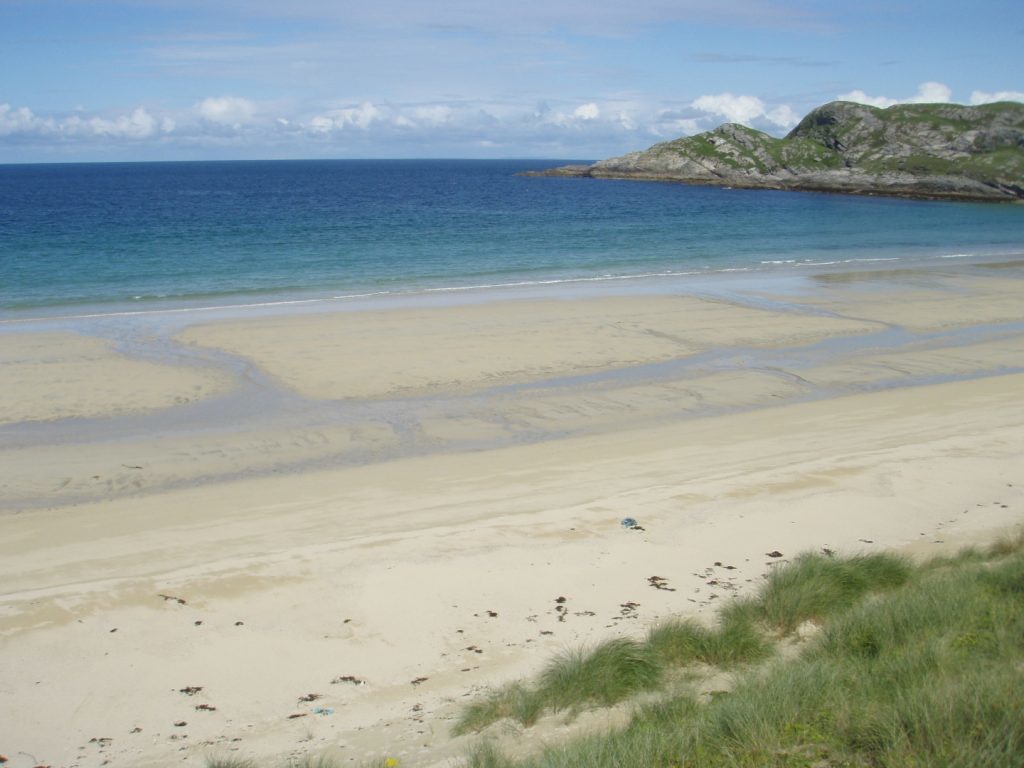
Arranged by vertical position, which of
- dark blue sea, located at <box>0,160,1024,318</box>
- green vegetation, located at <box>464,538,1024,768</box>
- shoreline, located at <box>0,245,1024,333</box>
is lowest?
green vegetation, located at <box>464,538,1024,768</box>

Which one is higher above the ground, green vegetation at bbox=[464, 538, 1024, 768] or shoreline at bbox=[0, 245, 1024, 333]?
Result: shoreline at bbox=[0, 245, 1024, 333]

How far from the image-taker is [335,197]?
81.1 m

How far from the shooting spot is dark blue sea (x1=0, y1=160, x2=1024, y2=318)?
1179 inches

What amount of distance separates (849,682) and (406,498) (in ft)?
21.5

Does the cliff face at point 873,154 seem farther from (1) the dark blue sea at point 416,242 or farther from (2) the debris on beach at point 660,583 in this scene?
(2) the debris on beach at point 660,583

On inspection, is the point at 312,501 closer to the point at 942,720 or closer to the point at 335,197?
the point at 942,720

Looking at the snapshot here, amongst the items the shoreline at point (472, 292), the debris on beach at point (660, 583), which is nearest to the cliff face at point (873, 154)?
the shoreline at point (472, 292)

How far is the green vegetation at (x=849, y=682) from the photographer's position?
Answer: 15.0 ft

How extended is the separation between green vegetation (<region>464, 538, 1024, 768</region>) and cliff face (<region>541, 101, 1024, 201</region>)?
3067 inches

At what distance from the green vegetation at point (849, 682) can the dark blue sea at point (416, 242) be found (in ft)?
73.7

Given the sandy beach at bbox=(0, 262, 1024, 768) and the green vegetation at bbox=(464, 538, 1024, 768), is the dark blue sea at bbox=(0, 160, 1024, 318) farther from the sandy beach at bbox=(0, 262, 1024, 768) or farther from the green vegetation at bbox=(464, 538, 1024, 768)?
the green vegetation at bbox=(464, 538, 1024, 768)

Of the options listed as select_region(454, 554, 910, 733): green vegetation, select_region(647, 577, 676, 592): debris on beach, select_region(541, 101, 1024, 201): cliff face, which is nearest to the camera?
select_region(454, 554, 910, 733): green vegetation

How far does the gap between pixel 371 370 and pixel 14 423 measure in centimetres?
629

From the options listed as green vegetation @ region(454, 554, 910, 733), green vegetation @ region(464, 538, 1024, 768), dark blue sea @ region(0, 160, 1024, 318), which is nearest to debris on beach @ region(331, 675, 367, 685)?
green vegetation @ region(454, 554, 910, 733)
